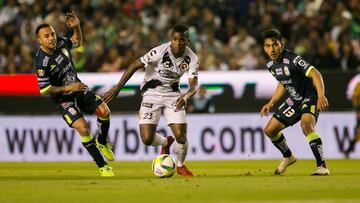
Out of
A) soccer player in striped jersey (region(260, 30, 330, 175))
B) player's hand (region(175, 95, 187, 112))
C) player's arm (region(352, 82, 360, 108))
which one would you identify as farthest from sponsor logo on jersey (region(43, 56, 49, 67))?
player's arm (region(352, 82, 360, 108))

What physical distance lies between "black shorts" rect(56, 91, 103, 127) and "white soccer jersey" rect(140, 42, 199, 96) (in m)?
0.89

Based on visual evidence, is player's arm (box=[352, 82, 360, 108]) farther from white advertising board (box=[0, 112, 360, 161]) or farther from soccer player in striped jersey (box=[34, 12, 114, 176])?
soccer player in striped jersey (box=[34, 12, 114, 176])

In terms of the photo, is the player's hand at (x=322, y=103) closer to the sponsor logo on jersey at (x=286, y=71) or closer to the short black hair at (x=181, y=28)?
the sponsor logo on jersey at (x=286, y=71)

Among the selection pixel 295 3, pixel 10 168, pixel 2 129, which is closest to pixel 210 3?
pixel 295 3

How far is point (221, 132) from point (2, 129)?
4.62m

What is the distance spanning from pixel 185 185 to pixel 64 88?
102 inches

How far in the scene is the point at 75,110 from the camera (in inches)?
544

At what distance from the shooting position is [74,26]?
569 inches

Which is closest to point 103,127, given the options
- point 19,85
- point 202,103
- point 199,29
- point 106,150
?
point 106,150

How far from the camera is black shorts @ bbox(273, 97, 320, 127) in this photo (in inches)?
540

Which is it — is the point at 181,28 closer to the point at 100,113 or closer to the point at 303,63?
the point at 303,63

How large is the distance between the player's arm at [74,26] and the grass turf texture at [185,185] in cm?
203

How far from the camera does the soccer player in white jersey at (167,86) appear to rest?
13.5m

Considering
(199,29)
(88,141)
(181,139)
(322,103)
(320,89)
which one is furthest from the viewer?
(199,29)
